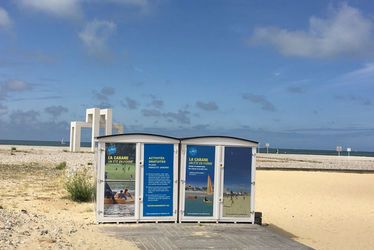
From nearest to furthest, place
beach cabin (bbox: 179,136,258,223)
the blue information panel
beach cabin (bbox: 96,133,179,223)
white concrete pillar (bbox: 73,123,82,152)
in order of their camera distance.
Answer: beach cabin (bbox: 96,133,179,223) → the blue information panel → beach cabin (bbox: 179,136,258,223) → white concrete pillar (bbox: 73,123,82,152)

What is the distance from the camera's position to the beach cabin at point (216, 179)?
37.1 feet

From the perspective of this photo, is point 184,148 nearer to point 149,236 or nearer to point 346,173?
point 149,236

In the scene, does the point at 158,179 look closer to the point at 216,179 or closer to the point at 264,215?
the point at 216,179

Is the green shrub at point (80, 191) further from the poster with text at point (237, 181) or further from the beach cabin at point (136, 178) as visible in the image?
the poster with text at point (237, 181)

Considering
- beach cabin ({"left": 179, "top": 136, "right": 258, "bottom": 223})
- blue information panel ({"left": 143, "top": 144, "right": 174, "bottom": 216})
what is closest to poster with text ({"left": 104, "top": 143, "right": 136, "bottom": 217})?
blue information panel ({"left": 143, "top": 144, "right": 174, "bottom": 216})

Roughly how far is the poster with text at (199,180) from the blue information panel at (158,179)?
1.24 ft

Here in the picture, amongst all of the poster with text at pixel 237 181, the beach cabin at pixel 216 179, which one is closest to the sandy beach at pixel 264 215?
the poster with text at pixel 237 181

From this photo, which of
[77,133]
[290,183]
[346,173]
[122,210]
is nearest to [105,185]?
[122,210]

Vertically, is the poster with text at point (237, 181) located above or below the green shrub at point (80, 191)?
above

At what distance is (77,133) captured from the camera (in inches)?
2522

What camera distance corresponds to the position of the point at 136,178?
36.1ft

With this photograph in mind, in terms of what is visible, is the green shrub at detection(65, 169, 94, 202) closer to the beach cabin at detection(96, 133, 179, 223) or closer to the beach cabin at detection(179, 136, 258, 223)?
the beach cabin at detection(96, 133, 179, 223)

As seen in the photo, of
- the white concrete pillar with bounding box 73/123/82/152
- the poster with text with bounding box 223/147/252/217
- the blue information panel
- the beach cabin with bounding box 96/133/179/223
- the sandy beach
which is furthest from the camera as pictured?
the white concrete pillar with bounding box 73/123/82/152

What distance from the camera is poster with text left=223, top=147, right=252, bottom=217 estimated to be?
1147cm
